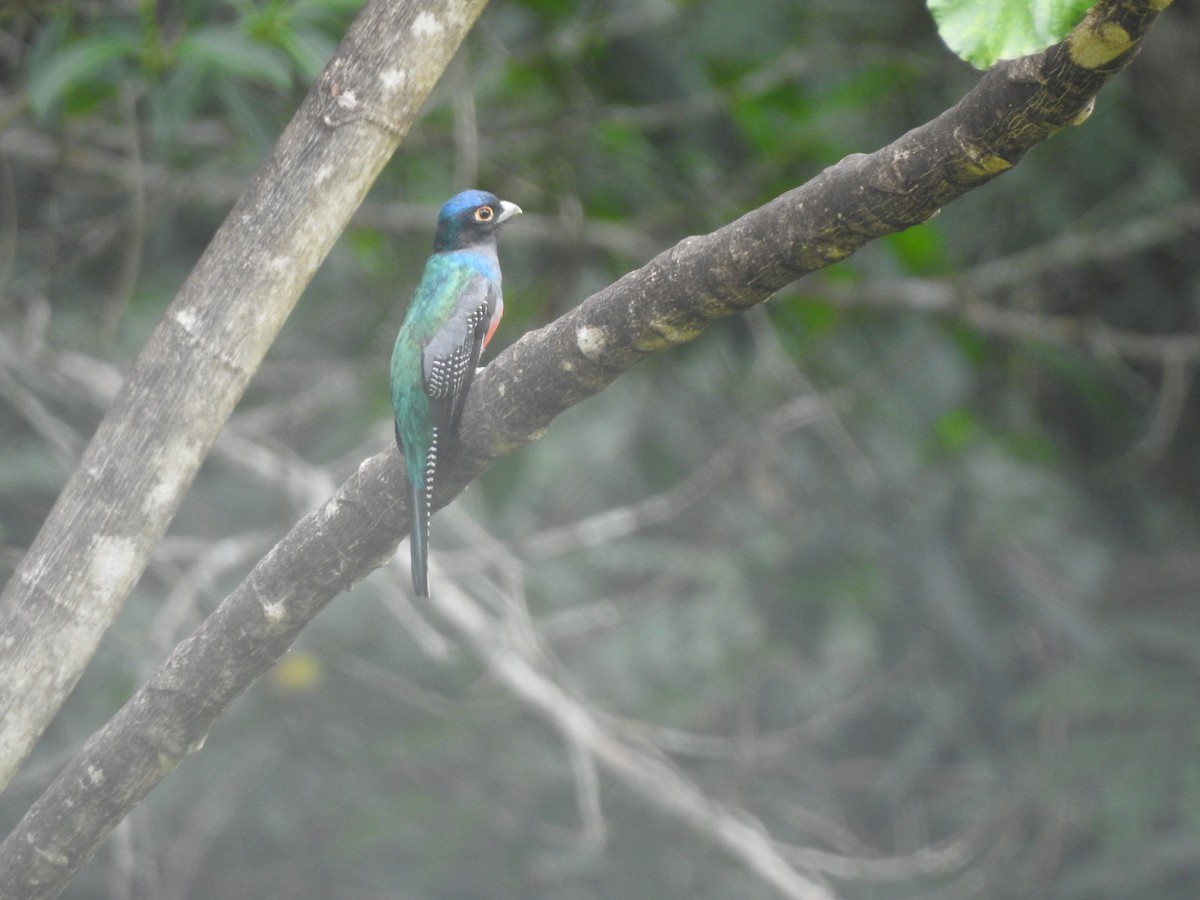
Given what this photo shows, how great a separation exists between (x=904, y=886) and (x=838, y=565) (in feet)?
7.54

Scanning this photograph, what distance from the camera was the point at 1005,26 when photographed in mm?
1527

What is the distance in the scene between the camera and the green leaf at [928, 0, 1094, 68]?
1.50 m

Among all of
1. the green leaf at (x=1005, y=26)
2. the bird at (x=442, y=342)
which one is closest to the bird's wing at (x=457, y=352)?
the bird at (x=442, y=342)

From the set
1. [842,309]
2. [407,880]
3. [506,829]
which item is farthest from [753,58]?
[407,880]

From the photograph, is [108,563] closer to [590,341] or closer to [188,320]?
[188,320]

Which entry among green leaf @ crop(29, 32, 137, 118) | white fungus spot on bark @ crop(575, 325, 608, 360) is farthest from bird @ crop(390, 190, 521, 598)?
green leaf @ crop(29, 32, 137, 118)

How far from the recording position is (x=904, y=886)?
7.01 meters

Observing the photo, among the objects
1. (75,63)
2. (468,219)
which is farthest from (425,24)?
(468,219)

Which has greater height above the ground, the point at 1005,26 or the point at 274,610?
the point at 1005,26

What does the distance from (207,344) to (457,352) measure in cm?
79

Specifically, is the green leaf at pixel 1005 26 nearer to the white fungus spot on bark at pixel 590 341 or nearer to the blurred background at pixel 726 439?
the white fungus spot on bark at pixel 590 341

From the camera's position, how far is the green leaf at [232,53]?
310 centimetres

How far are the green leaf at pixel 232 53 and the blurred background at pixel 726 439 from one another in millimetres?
317

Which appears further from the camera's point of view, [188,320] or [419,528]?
[419,528]
